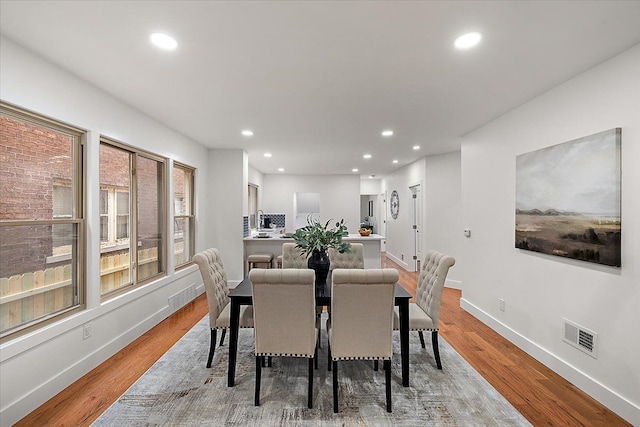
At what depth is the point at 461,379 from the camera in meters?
2.61

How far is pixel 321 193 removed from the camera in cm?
923

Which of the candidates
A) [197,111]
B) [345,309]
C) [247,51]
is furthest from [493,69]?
[197,111]

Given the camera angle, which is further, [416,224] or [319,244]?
[416,224]

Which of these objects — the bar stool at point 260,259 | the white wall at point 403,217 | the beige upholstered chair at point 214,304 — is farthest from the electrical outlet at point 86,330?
the white wall at point 403,217

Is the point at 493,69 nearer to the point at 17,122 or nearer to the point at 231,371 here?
the point at 231,371

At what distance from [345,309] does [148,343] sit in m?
2.40

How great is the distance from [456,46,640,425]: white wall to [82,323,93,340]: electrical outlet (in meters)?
4.08

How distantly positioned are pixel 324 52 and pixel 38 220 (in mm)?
2432

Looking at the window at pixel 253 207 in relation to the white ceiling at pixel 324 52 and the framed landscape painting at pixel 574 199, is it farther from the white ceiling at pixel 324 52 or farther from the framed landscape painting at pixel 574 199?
the framed landscape painting at pixel 574 199

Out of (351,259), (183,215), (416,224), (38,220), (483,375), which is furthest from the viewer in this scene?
(416,224)

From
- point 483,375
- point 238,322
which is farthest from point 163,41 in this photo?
point 483,375

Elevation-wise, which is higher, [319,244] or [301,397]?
[319,244]

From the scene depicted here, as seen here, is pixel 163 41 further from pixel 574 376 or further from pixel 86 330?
pixel 574 376

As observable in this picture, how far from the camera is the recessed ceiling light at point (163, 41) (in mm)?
1986
